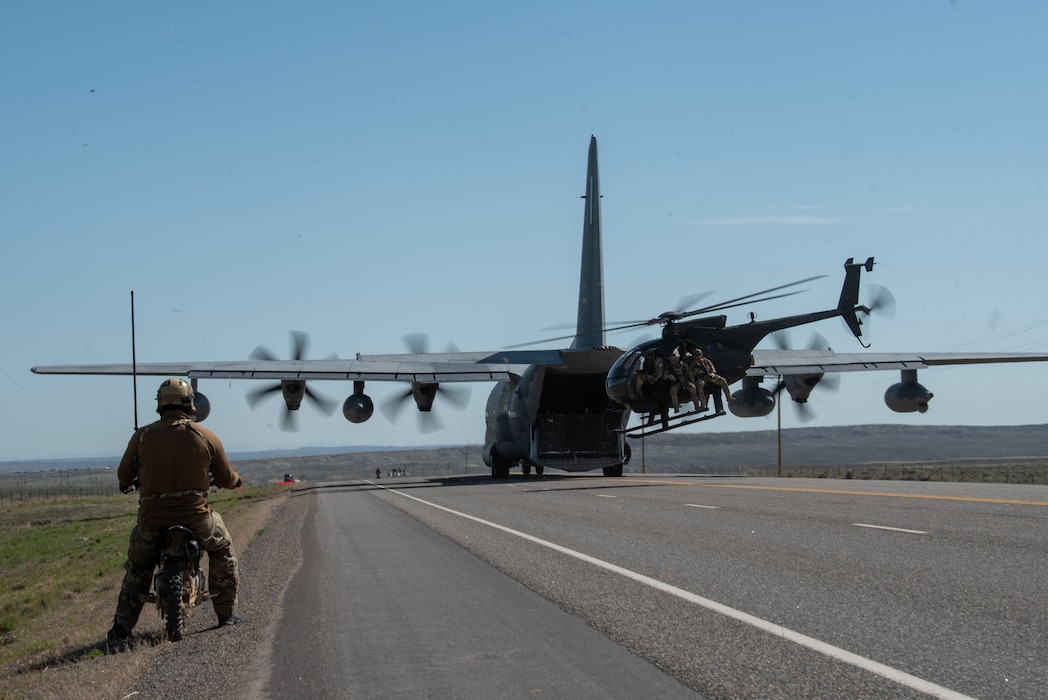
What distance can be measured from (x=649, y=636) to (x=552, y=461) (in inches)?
1233

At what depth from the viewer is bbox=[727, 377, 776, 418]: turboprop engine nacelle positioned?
123 ft

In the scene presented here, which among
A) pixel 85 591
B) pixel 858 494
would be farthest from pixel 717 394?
pixel 85 591

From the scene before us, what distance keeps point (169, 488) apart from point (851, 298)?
76.6 feet

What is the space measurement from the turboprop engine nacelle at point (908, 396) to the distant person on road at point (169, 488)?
109 feet

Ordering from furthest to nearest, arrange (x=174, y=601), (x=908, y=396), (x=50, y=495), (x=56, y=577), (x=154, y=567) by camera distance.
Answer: (x=50, y=495), (x=908, y=396), (x=56, y=577), (x=154, y=567), (x=174, y=601)

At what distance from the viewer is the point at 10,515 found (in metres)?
45.7

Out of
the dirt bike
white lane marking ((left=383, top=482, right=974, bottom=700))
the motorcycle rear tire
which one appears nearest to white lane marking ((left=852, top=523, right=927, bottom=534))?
white lane marking ((left=383, top=482, right=974, bottom=700))

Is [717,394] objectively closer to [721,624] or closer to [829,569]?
[829,569]

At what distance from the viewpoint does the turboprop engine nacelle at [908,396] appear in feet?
122

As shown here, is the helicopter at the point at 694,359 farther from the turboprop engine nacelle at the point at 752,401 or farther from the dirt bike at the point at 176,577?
the dirt bike at the point at 176,577

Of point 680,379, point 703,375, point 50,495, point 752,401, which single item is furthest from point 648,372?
point 50,495

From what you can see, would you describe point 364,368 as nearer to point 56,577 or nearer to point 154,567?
point 56,577

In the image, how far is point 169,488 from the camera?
8.06m

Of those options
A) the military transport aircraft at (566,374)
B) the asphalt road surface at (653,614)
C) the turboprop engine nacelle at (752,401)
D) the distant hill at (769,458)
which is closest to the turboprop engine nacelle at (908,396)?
the military transport aircraft at (566,374)
